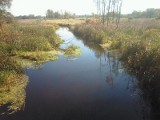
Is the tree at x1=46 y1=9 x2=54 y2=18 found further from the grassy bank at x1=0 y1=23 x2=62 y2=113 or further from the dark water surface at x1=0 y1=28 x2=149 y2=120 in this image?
the dark water surface at x1=0 y1=28 x2=149 y2=120

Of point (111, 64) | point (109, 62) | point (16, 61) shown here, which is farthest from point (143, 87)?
point (16, 61)

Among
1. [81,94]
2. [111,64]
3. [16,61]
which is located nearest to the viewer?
[81,94]

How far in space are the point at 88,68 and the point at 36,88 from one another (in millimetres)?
5411

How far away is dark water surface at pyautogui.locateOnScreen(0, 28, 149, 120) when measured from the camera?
30.7ft

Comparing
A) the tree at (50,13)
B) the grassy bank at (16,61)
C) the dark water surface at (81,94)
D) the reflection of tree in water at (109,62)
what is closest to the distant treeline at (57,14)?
the tree at (50,13)

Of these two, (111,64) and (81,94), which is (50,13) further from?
(81,94)

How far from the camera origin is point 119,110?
9742 mm

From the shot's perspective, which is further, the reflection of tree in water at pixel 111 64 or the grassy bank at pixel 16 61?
the reflection of tree in water at pixel 111 64

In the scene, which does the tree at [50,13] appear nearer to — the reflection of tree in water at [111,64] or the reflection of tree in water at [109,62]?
the reflection of tree in water at [109,62]

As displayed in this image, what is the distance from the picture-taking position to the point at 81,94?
37.9ft

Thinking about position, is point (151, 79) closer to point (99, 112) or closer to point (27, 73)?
point (99, 112)

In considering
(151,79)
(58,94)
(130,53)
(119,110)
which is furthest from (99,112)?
(130,53)

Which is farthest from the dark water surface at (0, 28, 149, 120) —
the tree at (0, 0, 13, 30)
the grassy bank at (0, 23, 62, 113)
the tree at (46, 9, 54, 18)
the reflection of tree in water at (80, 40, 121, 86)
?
the tree at (46, 9, 54, 18)

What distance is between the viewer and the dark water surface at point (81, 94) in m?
9.34
